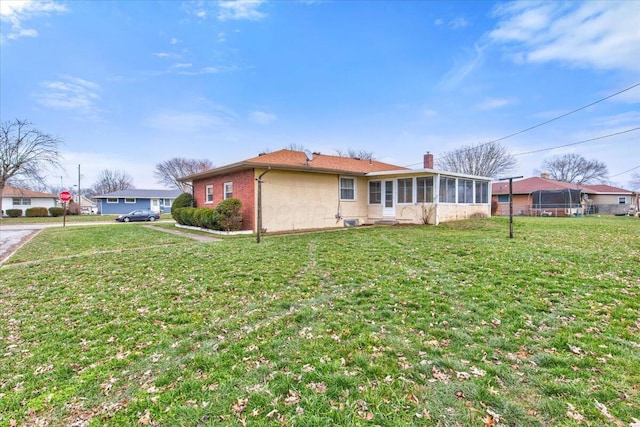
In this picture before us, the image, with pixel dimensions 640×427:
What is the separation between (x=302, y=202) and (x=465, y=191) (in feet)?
31.6

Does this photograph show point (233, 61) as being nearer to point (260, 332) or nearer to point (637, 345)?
point (260, 332)

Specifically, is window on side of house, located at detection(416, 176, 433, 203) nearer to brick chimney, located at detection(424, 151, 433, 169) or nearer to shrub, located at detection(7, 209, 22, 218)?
brick chimney, located at detection(424, 151, 433, 169)

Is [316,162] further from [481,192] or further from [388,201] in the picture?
[481,192]

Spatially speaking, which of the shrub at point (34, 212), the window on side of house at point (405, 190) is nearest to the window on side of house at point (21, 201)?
the shrub at point (34, 212)

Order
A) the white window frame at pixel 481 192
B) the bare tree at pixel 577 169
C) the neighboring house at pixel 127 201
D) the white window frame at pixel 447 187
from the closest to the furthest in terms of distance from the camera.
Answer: the white window frame at pixel 447 187
the white window frame at pixel 481 192
the neighboring house at pixel 127 201
the bare tree at pixel 577 169

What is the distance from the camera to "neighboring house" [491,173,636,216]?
2931cm

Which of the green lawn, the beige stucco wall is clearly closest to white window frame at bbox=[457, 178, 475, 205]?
the beige stucco wall

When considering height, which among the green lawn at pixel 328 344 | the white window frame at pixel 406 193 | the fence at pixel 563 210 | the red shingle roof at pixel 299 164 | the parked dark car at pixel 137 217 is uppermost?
the red shingle roof at pixel 299 164

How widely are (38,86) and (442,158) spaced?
42.0 m

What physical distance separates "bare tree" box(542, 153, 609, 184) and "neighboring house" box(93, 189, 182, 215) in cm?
6181

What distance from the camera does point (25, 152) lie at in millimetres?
34438

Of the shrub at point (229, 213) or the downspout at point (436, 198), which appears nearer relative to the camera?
the shrub at point (229, 213)

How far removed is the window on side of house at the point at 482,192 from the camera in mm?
19386

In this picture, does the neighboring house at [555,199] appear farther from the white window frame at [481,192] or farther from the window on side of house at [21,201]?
the window on side of house at [21,201]
